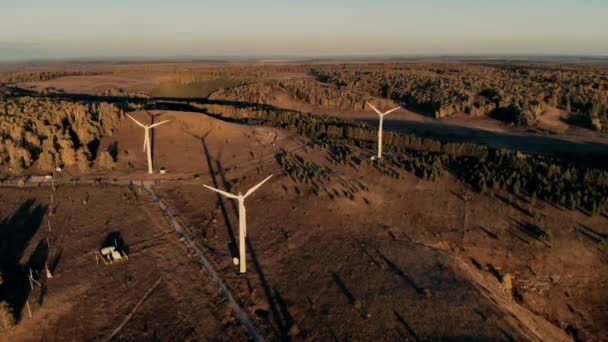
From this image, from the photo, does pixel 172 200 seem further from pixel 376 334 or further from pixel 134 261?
pixel 376 334

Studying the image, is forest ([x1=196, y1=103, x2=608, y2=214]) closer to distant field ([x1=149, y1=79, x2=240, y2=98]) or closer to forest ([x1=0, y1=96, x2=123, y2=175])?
forest ([x1=0, y1=96, x2=123, y2=175])

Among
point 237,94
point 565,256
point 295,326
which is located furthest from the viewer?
point 237,94

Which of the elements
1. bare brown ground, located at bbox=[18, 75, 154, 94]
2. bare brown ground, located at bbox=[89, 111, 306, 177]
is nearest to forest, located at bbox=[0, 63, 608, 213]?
bare brown ground, located at bbox=[89, 111, 306, 177]

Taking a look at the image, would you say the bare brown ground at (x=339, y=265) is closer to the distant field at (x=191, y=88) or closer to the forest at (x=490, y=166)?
the forest at (x=490, y=166)

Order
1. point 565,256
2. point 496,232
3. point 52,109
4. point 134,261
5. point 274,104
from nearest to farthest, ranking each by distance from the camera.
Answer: point 134,261 < point 565,256 < point 496,232 < point 52,109 < point 274,104

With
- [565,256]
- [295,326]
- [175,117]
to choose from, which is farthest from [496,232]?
[175,117]

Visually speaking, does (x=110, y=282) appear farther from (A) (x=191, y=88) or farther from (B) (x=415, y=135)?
(A) (x=191, y=88)

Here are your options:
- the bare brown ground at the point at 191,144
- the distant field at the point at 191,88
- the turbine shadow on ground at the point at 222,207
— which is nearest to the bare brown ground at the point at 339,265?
the turbine shadow on ground at the point at 222,207
